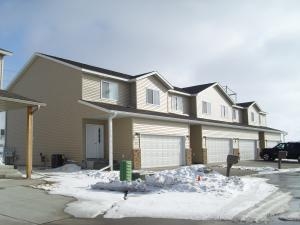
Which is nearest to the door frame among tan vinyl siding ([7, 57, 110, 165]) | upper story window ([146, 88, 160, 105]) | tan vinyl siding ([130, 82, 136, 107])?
tan vinyl siding ([7, 57, 110, 165])

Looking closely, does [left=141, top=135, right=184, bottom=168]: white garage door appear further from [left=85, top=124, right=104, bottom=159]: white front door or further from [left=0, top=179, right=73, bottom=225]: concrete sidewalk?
[left=0, top=179, right=73, bottom=225]: concrete sidewalk

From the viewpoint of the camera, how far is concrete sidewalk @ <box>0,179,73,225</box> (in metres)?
9.19

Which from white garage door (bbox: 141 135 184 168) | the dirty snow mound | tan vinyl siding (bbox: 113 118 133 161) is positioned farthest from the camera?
white garage door (bbox: 141 135 184 168)

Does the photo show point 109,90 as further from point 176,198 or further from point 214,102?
point 176,198

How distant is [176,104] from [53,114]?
429 inches

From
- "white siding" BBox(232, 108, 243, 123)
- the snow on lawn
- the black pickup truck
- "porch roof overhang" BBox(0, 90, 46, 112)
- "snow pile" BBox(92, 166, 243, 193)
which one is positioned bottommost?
the snow on lawn

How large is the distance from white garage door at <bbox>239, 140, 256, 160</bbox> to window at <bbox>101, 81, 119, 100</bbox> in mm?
16225

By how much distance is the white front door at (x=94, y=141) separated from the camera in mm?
24578

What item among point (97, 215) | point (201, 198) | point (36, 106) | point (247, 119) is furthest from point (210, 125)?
point (97, 215)

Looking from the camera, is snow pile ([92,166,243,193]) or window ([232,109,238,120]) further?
window ([232,109,238,120])

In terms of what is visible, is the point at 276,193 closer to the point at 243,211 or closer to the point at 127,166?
the point at 243,211

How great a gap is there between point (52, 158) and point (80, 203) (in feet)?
44.3

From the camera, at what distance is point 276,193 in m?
13.9

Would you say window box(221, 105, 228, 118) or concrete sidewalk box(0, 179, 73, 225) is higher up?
window box(221, 105, 228, 118)
